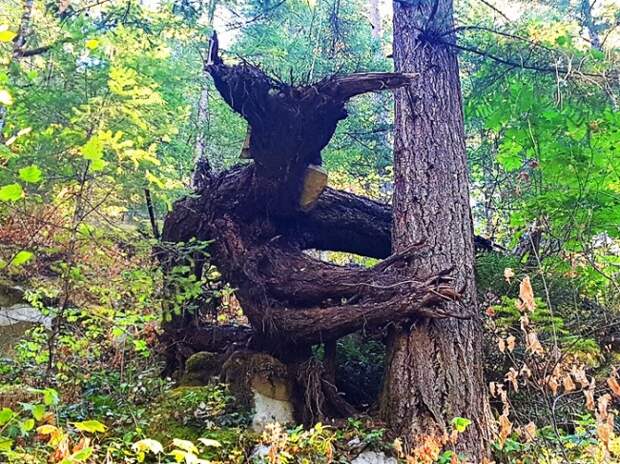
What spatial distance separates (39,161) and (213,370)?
293 cm

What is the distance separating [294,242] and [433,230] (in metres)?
1.79

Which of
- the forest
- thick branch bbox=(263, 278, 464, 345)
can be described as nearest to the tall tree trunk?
the forest

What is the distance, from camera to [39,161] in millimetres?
4035

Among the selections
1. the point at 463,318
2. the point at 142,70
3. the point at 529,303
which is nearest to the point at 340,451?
the point at 463,318

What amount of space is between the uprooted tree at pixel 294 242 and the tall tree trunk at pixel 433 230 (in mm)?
213

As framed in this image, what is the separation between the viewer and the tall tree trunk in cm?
437

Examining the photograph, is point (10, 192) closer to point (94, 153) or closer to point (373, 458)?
point (94, 153)

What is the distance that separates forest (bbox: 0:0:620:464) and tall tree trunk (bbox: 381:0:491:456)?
0.02 meters

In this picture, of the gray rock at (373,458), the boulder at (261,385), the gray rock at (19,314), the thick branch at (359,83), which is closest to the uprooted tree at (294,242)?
the thick branch at (359,83)

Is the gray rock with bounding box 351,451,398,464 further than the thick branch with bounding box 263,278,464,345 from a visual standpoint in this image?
No

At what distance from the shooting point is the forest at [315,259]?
415 centimetres

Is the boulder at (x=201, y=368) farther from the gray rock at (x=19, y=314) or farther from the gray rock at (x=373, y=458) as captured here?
the gray rock at (x=19, y=314)

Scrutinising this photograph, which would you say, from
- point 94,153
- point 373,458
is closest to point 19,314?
point 373,458

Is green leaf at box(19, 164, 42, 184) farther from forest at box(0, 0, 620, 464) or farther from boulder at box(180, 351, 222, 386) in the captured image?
boulder at box(180, 351, 222, 386)
